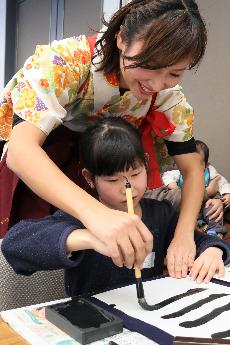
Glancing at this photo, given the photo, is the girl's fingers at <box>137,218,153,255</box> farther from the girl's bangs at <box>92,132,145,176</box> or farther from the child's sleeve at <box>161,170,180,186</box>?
the child's sleeve at <box>161,170,180,186</box>

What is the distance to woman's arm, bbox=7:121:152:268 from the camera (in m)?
0.62

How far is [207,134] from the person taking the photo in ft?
9.03

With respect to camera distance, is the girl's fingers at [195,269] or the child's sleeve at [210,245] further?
the child's sleeve at [210,245]

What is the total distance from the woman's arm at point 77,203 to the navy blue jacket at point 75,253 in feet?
0.20

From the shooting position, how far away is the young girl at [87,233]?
714 millimetres

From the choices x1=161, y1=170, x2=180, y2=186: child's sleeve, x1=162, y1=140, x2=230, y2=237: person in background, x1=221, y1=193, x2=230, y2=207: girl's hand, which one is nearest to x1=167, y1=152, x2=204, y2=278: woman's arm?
x1=162, y1=140, x2=230, y2=237: person in background

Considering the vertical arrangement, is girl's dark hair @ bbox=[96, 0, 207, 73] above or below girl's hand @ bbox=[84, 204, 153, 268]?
above

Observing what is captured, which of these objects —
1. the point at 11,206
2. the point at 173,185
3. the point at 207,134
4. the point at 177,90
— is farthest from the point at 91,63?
the point at 207,134

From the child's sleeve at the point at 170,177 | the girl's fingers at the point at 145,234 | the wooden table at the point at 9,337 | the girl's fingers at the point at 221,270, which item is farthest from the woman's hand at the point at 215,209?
the wooden table at the point at 9,337

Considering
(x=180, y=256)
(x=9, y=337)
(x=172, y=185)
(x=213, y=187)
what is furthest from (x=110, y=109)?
(x=213, y=187)

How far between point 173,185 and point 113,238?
180cm

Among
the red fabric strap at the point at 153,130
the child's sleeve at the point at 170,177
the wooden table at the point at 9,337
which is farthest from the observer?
the child's sleeve at the point at 170,177

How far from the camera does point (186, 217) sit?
0.96 metres

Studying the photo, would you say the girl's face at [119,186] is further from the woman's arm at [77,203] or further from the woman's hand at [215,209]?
the woman's hand at [215,209]
